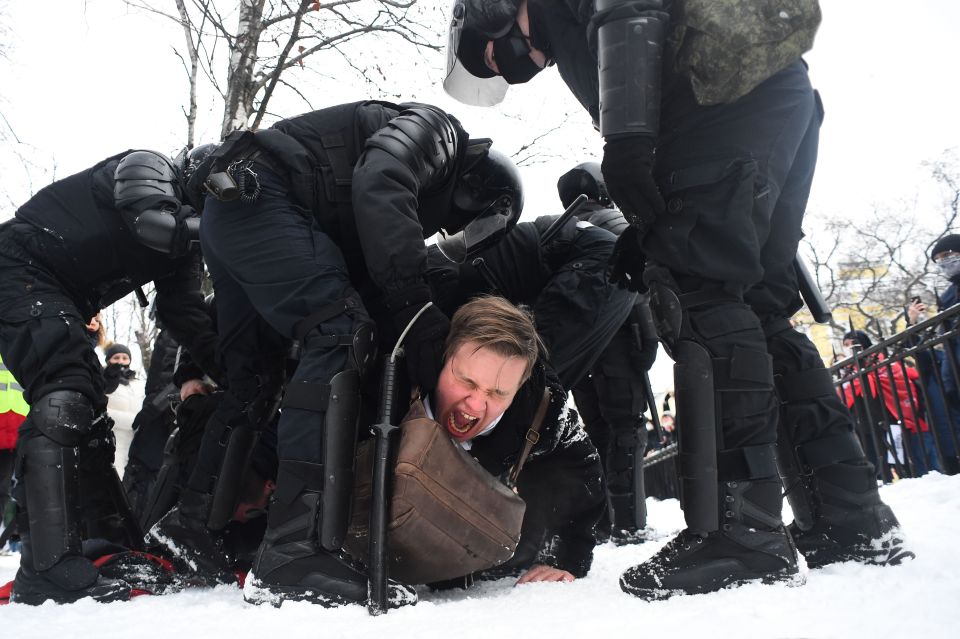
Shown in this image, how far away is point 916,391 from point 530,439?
4.62 m

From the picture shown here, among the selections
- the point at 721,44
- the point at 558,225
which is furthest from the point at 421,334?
the point at 558,225

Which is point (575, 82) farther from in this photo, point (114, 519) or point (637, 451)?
point (114, 519)

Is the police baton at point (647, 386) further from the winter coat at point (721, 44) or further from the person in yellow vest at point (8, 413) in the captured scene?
the person in yellow vest at point (8, 413)

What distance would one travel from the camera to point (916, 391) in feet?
18.1

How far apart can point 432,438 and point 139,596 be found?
3.32 ft

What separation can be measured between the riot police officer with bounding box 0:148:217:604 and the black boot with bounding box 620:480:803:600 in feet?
4.77

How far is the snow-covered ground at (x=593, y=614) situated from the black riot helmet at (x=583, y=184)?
2.22 m

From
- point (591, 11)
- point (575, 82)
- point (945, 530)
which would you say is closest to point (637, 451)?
point (945, 530)

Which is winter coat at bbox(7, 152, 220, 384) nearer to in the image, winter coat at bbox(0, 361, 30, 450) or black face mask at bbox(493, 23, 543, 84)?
black face mask at bbox(493, 23, 543, 84)

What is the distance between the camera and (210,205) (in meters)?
2.20

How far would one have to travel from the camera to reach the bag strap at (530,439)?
217 cm

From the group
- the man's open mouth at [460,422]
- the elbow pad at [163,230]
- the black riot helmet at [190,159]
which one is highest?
the black riot helmet at [190,159]

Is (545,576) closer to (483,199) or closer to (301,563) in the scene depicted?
(301,563)

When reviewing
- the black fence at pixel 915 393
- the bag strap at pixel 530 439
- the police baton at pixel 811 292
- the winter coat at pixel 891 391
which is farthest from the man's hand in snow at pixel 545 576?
the winter coat at pixel 891 391
